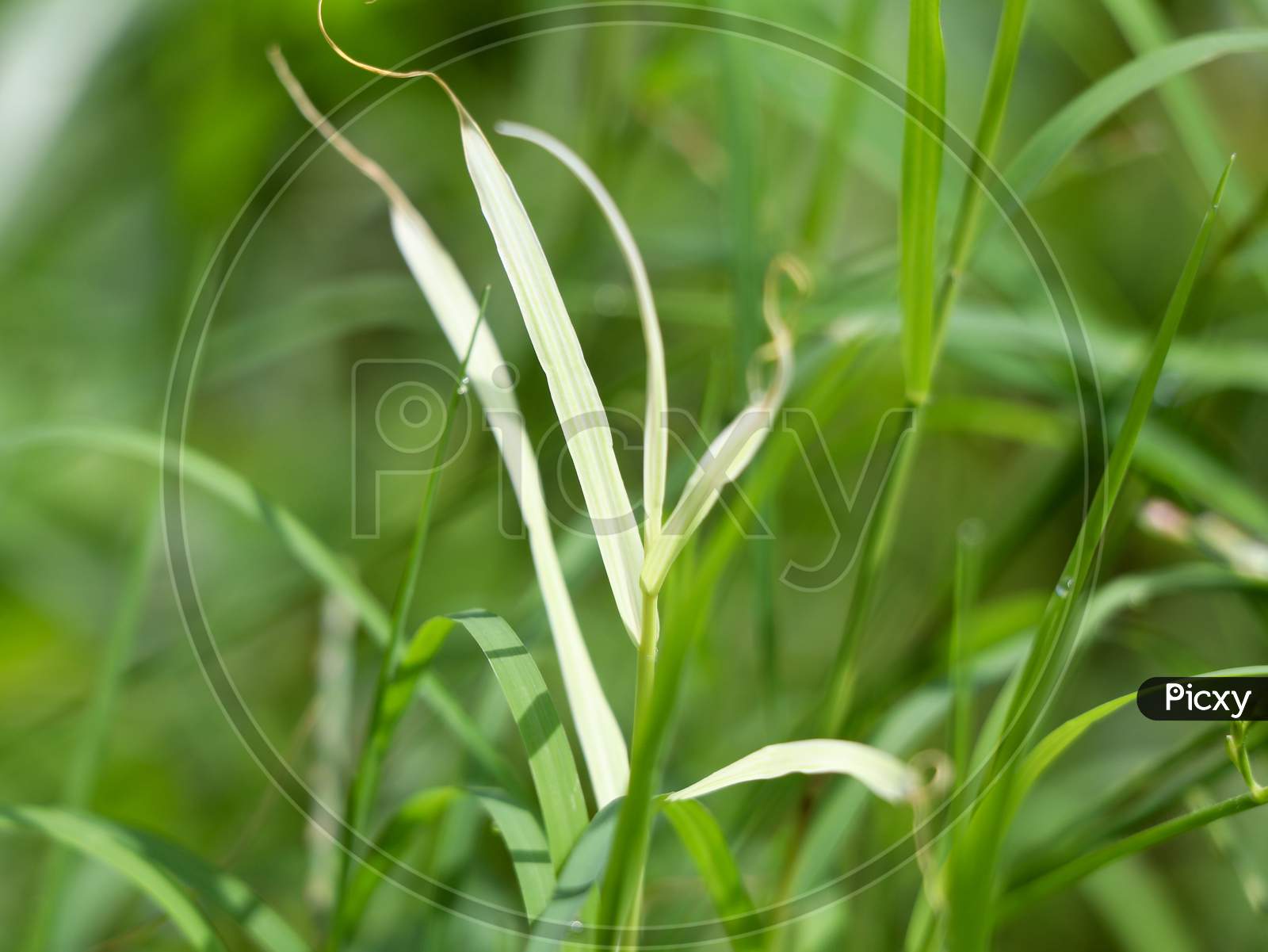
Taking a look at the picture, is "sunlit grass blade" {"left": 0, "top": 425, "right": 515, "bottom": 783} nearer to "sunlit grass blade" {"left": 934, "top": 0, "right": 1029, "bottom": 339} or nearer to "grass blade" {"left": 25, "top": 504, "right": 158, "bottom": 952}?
"grass blade" {"left": 25, "top": 504, "right": 158, "bottom": 952}

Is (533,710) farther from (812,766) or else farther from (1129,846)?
(1129,846)

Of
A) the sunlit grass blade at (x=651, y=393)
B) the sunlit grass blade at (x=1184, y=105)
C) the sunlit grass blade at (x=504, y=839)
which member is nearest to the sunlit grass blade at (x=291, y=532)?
the sunlit grass blade at (x=504, y=839)

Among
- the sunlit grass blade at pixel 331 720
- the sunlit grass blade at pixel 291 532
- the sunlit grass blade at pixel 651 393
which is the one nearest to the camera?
the sunlit grass blade at pixel 651 393

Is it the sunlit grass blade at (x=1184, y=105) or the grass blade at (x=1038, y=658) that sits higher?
the sunlit grass blade at (x=1184, y=105)

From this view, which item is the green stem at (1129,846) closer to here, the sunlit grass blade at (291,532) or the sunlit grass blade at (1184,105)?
the sunlit grass blade at (291,532)

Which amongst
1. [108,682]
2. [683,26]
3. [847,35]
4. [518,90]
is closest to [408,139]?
[518,90]

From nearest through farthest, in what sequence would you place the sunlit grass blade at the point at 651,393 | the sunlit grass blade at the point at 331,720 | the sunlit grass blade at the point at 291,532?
the sunlit grass blade at the point at 651,393 < the sunlit grass blade at the point at 291,532 < the sunlit grass blade at the point at 331,720

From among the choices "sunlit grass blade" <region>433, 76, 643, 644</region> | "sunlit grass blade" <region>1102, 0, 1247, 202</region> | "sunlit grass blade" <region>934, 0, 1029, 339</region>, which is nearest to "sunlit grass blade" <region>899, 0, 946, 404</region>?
"sunlit grass blade" <region>934, 0, 1029, 339</region>
